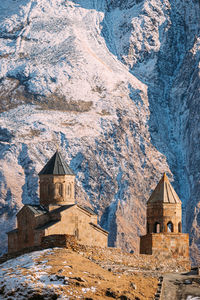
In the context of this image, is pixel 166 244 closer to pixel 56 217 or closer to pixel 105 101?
pixel 56 217

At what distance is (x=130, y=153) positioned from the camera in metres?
151

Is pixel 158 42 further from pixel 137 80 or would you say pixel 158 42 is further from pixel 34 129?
pixel 34 129

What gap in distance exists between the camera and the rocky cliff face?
140 m

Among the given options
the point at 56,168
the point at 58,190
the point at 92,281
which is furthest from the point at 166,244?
the point at 92,281

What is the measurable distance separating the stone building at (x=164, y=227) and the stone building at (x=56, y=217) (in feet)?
15.6

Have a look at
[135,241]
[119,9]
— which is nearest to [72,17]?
[119,9]

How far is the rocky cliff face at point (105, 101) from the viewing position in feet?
460

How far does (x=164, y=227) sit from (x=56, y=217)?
9.09m

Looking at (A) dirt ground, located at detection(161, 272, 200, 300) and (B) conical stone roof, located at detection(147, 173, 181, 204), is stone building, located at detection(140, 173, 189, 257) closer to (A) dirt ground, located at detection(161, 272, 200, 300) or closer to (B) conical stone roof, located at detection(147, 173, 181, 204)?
(B) conical stone roof, located at detection(147, 173, 181, 204)

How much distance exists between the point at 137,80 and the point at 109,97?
50.8ft

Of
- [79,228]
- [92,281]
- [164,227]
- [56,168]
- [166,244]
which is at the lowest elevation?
[92,281]

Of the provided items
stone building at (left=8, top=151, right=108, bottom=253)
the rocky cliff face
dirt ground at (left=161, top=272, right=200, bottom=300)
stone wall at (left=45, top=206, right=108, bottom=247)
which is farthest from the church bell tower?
the rocky cliff face

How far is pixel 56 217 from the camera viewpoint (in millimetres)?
62594

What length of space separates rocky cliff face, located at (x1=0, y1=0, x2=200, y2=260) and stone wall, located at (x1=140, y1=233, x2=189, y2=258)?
72.7 m
